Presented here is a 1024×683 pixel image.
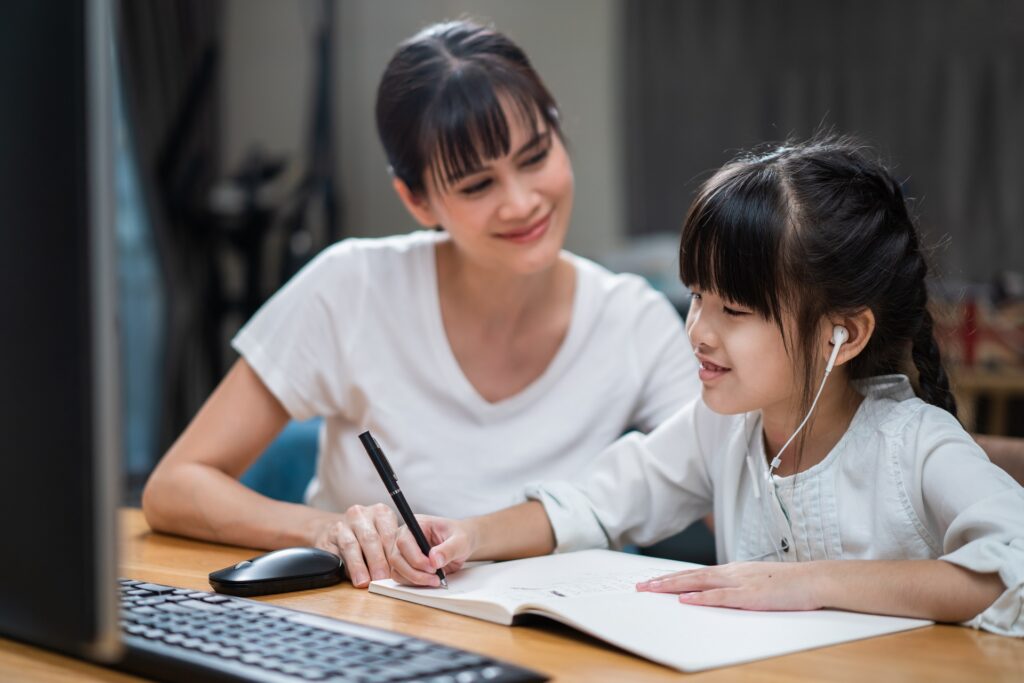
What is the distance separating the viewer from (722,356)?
113 cm

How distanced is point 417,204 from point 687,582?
81cm

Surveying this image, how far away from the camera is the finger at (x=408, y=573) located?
104 cm

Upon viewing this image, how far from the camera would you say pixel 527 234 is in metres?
1.53

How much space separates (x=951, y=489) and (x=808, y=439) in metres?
0.22

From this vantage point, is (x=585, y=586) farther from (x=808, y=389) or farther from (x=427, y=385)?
(x=427, y=385)

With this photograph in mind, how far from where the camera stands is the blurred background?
4.45 meters

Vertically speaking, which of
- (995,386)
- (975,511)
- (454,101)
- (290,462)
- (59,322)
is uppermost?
(454,101)

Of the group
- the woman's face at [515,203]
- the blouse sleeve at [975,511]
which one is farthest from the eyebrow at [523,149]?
the blouse sleeve at [975,511]

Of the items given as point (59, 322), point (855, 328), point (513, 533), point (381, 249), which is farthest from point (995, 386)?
point (59, 322)

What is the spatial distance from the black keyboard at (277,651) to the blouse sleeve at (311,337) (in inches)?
27.8

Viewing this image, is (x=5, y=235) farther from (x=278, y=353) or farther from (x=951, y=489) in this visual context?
(x=278, y=353)

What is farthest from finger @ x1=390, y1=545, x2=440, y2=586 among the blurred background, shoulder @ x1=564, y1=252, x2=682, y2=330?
the blurred background

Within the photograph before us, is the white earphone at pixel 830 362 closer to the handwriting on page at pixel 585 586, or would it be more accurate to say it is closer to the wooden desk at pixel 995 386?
the handwriting on page at pixel 585 586

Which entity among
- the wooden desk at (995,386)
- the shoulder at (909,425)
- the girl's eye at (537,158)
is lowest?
the wooden desk at (995,386)
